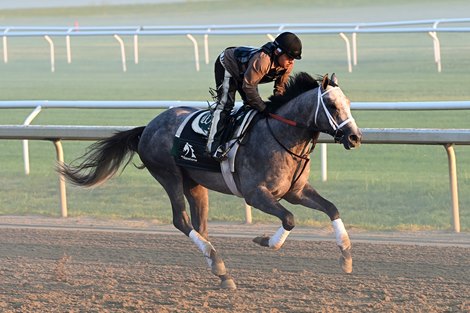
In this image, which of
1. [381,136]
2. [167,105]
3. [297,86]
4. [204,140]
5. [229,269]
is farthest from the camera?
[167,105]

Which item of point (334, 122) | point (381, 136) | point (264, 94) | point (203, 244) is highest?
point (264, 94)

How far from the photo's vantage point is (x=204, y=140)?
658 centimetres

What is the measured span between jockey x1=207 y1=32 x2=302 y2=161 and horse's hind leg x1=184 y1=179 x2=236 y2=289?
0.51m

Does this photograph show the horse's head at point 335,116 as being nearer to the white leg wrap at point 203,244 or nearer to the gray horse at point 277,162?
the gray horse at point 277,162

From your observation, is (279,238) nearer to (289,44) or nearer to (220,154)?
(220,154)

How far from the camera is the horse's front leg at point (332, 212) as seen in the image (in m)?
6.05

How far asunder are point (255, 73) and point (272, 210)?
0.78 metres

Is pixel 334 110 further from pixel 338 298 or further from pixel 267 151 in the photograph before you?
pixel 338 298

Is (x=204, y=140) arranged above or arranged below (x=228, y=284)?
above

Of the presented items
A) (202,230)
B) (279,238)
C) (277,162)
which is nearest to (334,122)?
(277,162)

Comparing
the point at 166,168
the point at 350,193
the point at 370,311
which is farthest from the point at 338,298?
the point at 350,193

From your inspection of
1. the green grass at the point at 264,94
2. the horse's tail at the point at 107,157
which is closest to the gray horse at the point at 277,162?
the horse's tail at the point at 107,157

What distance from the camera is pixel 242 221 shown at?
8531mm

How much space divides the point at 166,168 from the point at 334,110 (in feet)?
4.74
